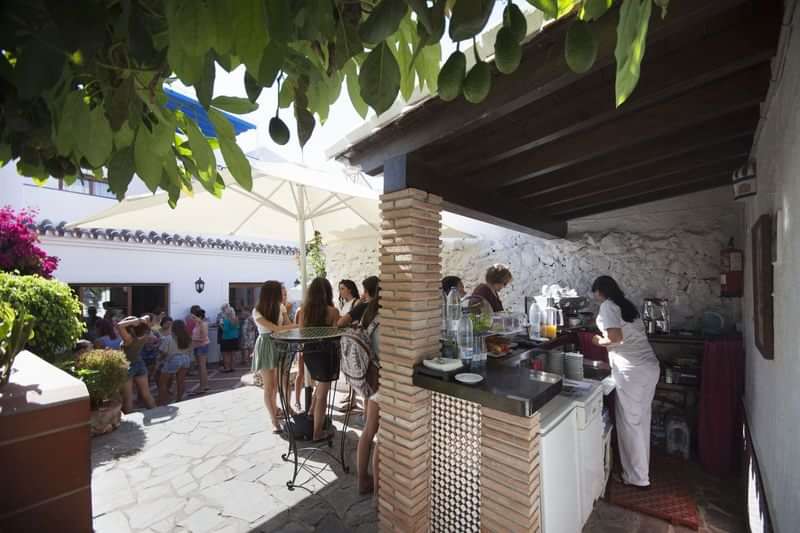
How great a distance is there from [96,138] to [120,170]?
0.26ft

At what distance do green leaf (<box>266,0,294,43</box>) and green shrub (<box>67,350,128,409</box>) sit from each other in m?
4.98

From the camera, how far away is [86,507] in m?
1.80

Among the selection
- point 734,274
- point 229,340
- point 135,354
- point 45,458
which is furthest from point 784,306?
point 229,340

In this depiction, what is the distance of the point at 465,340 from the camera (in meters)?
2.67

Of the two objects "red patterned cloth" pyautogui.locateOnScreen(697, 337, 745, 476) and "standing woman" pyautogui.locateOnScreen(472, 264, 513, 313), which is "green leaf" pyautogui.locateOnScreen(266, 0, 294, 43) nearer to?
"standing woman" pyautogui.locateOnScreen(472, 264, 513, 313)

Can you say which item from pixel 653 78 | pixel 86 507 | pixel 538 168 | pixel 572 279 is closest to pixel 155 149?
pixel 86 507

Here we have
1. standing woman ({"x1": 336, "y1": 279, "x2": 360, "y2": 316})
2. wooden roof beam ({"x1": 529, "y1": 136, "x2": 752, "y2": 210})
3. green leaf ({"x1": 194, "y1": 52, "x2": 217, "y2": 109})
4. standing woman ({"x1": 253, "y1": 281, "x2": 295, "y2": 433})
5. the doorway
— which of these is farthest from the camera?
the doorway

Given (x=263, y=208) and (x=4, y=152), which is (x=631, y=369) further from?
(x=263, y=208)

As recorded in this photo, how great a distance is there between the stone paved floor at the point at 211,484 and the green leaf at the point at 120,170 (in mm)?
2819

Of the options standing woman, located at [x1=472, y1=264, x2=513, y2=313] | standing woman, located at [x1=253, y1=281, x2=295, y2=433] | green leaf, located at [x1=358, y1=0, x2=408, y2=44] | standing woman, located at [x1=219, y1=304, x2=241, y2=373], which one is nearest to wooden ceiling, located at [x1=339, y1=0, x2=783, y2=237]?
standing woman, located at [x1=472, y1=264, x2=513, y2=313]

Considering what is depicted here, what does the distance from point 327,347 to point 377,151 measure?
6.05 ft

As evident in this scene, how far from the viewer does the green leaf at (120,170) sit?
838 mm

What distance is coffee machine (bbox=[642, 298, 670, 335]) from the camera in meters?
4.14

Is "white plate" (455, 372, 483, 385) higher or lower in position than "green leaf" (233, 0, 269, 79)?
lower
